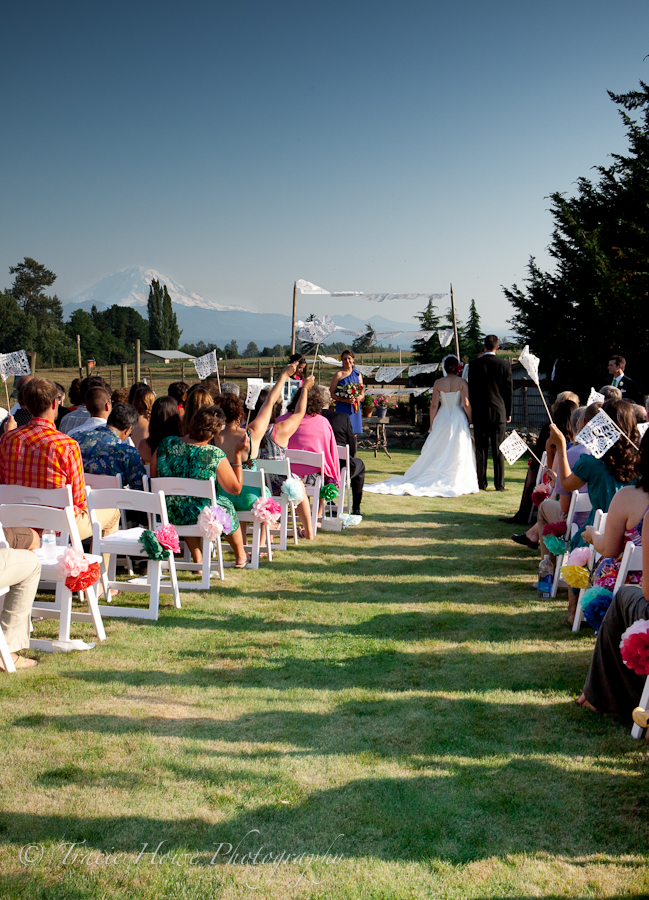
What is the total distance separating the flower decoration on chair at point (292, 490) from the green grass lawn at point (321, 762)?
156 cm

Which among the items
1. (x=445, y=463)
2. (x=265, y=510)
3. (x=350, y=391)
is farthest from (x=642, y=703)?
(x=445, y=463)

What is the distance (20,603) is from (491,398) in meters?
8.34

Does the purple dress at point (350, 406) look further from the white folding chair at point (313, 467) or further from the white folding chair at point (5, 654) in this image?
the white folding chair at point (5, 654)

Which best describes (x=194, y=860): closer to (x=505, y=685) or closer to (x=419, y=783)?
(x=419, y=783)

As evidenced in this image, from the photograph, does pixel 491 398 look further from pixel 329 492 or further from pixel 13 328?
pixel 13 328

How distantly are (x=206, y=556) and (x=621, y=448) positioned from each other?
3146mm

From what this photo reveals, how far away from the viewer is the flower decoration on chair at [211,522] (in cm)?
523

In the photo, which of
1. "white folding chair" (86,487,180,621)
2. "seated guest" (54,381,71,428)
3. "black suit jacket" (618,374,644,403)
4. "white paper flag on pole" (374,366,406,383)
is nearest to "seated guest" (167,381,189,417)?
"seated guest" (54,381,71,428)

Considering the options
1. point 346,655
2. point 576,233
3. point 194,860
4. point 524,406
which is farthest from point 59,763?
point 524,406

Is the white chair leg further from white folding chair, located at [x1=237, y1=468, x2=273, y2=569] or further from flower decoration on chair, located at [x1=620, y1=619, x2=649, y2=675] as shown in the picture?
Result: white folding chair, located at [x1=237, y1=468, x2=273, y2=569]

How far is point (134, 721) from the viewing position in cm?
336

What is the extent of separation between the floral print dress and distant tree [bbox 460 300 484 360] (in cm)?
1625

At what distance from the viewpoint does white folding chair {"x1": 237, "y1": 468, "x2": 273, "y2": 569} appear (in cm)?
616

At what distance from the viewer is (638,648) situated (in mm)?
2859
